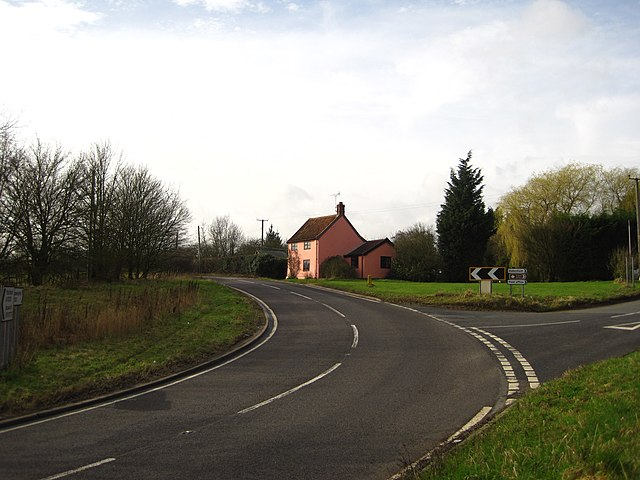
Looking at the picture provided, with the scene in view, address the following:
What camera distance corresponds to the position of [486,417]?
820 centimetres

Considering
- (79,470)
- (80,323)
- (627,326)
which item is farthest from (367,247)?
(79,470)

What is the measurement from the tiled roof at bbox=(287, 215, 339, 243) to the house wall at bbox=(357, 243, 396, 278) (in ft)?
19.9

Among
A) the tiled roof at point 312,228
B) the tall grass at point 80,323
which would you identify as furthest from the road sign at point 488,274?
the tiled roof at point 312,228

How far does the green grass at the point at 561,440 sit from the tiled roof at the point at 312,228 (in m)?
55.3

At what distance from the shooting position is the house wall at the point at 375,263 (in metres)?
60.7

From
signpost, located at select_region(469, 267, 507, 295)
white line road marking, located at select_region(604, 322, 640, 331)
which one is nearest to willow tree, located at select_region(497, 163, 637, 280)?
signpost, located at select_region(469, 267, 507, 295)

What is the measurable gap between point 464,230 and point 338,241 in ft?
52.1

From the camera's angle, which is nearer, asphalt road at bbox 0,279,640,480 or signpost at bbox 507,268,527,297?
asphalt road at bbox 0,279,640,480

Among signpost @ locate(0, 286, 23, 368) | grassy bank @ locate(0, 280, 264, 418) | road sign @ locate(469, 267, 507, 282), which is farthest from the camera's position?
road sign @ locate(469, 267, 507, 282)

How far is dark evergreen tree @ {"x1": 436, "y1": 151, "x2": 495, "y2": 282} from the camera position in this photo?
54.1 meters

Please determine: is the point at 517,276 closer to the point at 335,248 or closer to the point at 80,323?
the point at 80,323

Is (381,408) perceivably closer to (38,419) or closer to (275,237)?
(38,419)

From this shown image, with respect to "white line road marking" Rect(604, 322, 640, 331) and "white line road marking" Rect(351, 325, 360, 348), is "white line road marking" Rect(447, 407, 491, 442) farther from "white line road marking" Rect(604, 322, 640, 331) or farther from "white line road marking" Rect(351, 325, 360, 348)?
"white line road marking" Rect(604, 322, 640, 331)

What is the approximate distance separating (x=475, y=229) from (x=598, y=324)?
35.6 meters
